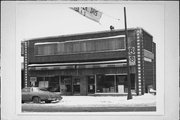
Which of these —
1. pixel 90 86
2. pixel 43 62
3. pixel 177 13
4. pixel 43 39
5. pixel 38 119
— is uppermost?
pixel 177 13

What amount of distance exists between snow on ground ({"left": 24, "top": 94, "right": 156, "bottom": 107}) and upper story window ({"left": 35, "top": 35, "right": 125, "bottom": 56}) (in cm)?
118

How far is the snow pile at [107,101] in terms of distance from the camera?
24.1ft

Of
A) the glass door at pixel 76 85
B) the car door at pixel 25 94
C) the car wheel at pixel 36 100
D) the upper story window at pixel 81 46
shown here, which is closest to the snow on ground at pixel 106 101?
the glass door at pixel 76 85

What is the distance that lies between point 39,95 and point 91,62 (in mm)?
1541

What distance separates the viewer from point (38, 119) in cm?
741

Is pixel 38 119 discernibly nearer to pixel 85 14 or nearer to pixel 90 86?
pixel 90 86

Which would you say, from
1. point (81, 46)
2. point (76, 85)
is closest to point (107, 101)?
point (76, 85)

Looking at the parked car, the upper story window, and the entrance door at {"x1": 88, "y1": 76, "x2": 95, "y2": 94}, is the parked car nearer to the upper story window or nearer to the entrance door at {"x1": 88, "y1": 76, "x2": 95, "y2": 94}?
the entrance door at {"x1": 88, "y1": 76, "x2": 95, "y2": 94}

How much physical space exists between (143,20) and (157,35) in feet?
1.63

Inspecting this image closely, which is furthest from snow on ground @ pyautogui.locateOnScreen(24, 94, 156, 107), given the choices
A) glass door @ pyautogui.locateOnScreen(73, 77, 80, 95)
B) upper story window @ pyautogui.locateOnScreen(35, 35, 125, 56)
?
upper story window @ pyautogui.locateOnScreen(35, 35, 125, 56)

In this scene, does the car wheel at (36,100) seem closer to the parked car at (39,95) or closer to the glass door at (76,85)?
the parked car at (39,95)

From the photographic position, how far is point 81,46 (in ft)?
25.2

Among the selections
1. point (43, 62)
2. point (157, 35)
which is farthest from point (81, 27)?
point (157, 35)

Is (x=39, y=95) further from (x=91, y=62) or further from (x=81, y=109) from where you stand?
(x=91, y=62)
